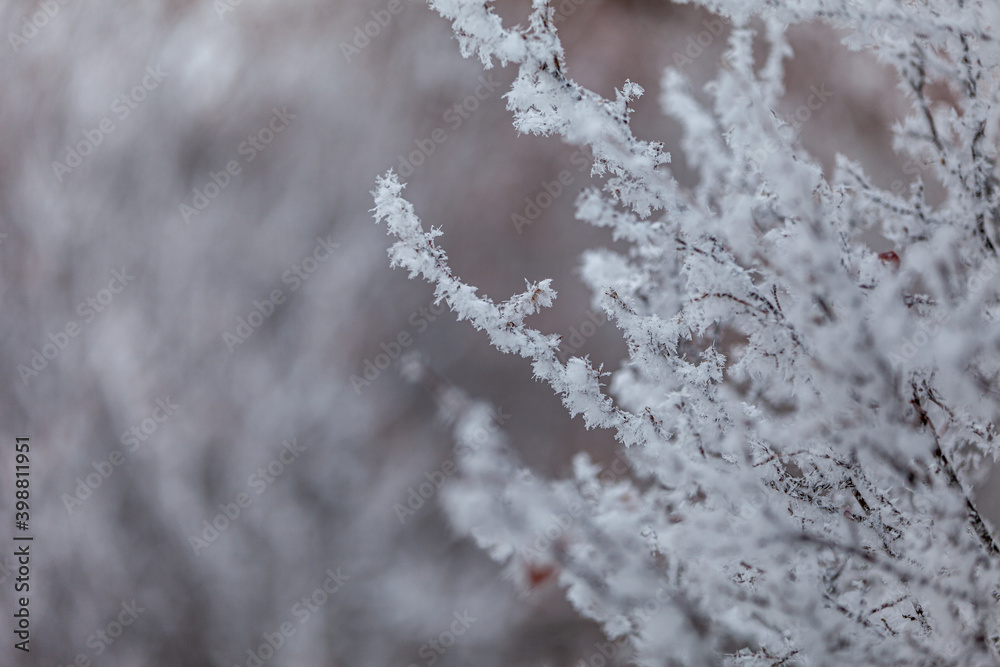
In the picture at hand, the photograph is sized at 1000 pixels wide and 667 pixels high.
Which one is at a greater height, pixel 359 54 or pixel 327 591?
pixel 359 54

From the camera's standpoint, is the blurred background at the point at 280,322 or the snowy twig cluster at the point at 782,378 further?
the blurred background at the point at 280,322

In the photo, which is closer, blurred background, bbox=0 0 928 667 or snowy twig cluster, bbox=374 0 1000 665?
snowy twig cluster, bbox=374 0 1000 665

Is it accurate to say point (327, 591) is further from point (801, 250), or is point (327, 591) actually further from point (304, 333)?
point (801, 250)

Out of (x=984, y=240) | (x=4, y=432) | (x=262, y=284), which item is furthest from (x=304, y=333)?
(x=984, y=240)

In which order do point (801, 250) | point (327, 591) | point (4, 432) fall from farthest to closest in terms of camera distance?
point (4, 432) → point (327, 591) → point (801, 250)

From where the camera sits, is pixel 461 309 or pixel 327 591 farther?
pixel 327 591
